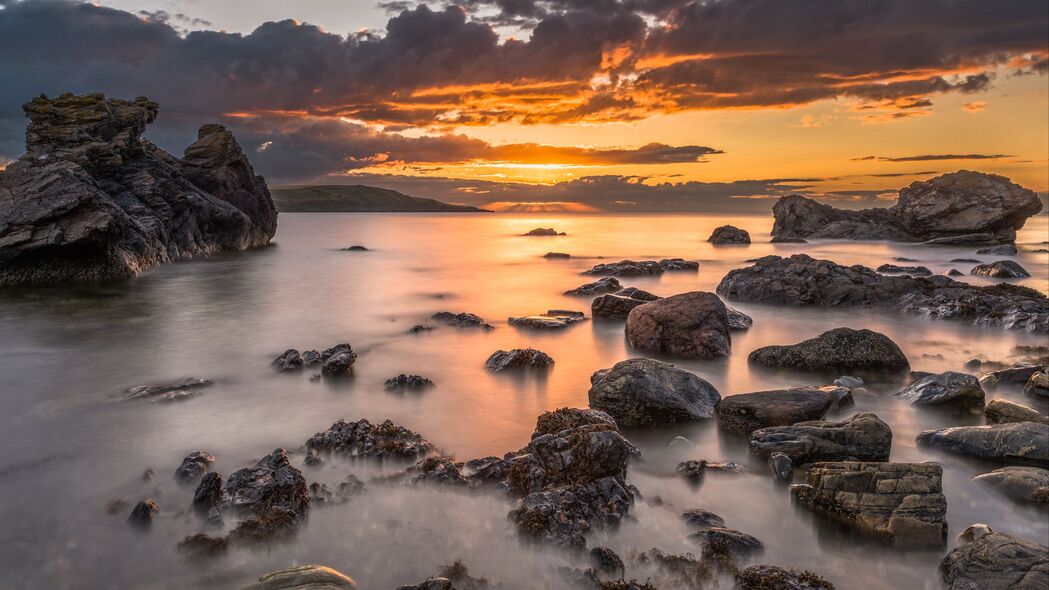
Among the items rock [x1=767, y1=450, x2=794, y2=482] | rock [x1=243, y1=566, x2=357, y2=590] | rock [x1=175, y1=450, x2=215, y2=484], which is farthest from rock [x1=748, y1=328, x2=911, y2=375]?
rock [x1=175, y1=450, x2=215, y2=484]

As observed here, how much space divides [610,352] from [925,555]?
9042 millimetres

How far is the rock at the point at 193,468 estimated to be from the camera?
775 cm

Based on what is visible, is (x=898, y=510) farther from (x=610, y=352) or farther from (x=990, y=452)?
(x=610, y=352)

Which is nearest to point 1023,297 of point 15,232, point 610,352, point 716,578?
point 610,352

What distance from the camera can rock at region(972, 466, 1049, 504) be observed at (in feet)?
23.2

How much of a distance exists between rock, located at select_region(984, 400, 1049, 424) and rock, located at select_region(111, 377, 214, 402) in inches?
532

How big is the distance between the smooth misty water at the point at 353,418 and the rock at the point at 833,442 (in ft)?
1.75

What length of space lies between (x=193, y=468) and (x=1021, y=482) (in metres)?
10.0

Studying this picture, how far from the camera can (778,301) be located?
21844mm

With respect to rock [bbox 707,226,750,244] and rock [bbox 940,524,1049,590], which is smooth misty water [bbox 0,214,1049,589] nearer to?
rock [bbox 940,524,1049,590]

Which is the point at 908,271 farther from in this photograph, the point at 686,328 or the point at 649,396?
the point at 649,396

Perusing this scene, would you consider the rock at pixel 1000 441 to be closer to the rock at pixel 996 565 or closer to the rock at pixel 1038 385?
the rock at pixel 1038 385

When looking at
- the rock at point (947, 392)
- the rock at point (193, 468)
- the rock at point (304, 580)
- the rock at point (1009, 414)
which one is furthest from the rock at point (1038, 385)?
the rock at point (193, 468)

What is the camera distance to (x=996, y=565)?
5473mm
